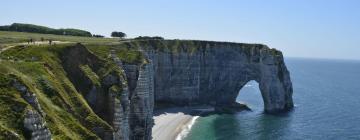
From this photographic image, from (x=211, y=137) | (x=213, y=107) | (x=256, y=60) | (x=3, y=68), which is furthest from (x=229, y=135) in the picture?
(x=3, y=68)

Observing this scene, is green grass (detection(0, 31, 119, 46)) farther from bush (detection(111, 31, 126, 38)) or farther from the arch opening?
bush (detection(111, 31, 126, 38))

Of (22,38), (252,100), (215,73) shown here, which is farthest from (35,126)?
(252,100)

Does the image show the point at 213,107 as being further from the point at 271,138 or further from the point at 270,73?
the point at 271,138

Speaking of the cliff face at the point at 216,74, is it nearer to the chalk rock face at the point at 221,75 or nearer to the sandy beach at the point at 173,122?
the chalk rock face at the point at 221,75

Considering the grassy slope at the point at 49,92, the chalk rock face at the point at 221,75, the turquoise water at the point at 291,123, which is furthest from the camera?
the chalk rock face at the point at 221,75

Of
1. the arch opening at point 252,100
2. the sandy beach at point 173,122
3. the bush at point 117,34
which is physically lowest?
the arch opening at point 252,100

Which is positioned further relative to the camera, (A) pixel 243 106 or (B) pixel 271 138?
(A) pixel 243 106

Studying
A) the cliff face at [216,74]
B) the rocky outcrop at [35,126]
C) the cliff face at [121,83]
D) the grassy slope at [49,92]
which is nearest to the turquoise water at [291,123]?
the cliff face at [216,74]
